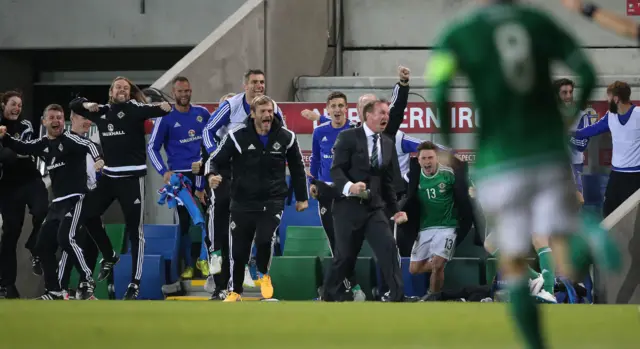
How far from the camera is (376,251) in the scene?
40.5 feet

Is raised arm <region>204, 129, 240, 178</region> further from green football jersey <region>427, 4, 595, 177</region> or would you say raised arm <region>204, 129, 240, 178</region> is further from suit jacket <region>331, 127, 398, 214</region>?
green football jersey <region>427, 4, 595, 177</region>

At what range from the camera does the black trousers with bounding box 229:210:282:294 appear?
12.7 m

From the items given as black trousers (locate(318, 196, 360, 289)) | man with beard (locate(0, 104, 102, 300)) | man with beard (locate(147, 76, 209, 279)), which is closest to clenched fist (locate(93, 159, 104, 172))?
man with beard (locate(0, 104, 102, 300))

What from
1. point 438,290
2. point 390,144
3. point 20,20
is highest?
point 20,20

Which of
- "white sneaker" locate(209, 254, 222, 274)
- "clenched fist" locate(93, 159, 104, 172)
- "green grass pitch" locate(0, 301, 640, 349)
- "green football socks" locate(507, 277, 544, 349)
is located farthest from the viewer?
"clenched fist" locate(93, 159, 104, 172)

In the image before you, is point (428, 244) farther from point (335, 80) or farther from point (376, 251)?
point (335, 80)

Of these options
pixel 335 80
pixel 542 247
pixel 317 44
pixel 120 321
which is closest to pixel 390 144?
pixel 542 247

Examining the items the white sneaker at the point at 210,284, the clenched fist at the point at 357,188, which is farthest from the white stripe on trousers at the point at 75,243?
the clenched fist at the point at 357,188

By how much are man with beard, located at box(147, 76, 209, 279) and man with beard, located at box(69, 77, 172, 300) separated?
35.7 inches

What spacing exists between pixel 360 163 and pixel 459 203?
5.97ft

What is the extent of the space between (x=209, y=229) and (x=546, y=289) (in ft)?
12.9

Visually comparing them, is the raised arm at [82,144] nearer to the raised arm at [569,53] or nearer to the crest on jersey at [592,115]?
the crest on jersey at [592,115]

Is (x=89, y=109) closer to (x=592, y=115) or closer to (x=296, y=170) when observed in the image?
(x=296, y=170)

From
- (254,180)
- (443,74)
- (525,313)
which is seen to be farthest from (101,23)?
(525,313)
